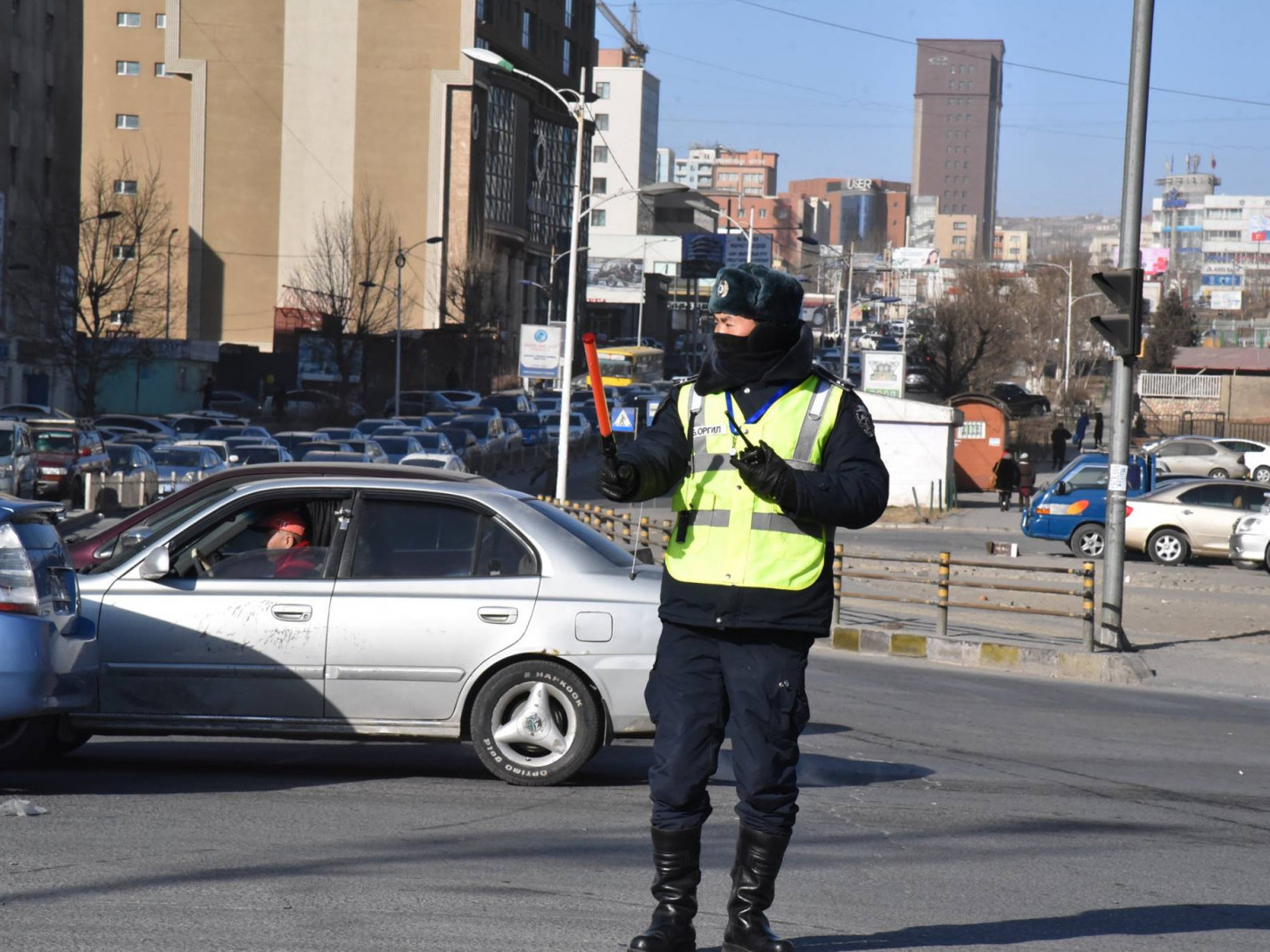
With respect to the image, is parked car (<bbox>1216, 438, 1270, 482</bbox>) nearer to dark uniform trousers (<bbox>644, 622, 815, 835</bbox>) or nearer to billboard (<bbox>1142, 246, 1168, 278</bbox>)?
dark uniform trousers (<bbox>644, 622, 815, 835</bbox>)

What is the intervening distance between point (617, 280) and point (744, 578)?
127550mm

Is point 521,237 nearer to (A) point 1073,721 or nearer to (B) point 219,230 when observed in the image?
(B) point 219,230

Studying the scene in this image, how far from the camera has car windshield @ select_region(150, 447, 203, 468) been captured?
34312mm

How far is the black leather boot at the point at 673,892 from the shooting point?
4.34 m

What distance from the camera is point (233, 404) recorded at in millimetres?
72250

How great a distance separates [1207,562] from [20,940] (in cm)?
2721

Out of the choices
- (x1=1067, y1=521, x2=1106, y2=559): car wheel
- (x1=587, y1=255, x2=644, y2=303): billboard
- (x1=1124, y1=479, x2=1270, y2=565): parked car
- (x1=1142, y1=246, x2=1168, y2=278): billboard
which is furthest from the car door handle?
(x1=587, y1=255, x2=644, y2=303): billboard

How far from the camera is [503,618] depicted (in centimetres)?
754

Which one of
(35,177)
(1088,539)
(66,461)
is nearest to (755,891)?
(1088,539)

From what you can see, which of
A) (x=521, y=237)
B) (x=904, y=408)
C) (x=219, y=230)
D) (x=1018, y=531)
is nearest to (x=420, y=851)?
(x=1018, y=531)

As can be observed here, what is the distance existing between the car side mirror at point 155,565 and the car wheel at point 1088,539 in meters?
23.9

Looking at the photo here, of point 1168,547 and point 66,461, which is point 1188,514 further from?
point 66,461

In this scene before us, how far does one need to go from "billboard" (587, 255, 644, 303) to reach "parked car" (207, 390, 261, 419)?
5932 centimetres

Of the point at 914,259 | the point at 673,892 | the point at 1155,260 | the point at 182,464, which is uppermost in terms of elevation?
the point at 914,259
